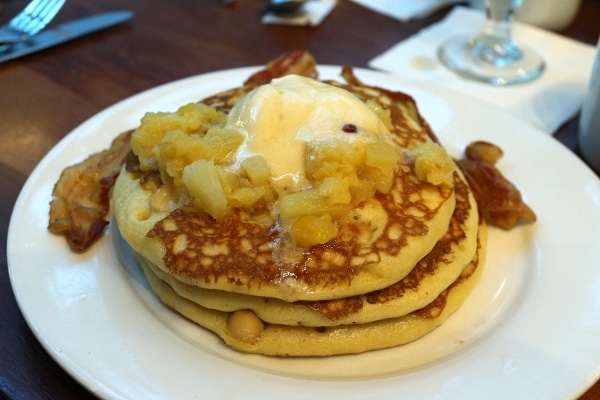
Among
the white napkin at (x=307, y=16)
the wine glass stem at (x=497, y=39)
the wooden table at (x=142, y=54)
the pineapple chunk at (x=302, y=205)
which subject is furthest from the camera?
the white napkin at (x=307, y=16)

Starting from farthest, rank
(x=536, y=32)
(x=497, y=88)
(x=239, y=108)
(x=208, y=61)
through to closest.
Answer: (x=536, y=32) → (x=208, y=61) → (x=497, y=88) → (x=239, y=108)

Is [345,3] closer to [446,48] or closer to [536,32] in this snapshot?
[446,48]

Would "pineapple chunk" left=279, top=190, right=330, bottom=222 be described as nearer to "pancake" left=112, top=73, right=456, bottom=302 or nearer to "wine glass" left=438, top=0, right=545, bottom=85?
"pancake" left=112, top=73, right=456, bottom=302

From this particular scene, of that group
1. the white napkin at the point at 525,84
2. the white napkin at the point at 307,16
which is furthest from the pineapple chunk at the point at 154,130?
the white napkin at the point at 307,16

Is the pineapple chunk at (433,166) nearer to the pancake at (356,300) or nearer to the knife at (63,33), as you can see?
the pancake at (356,300)

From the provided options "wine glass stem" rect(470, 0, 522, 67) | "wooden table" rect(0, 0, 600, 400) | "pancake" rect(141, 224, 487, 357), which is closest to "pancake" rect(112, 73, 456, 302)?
"pancake" rect(141, 224, 487, 357)

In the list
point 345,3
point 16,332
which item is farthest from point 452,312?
point 345,3
